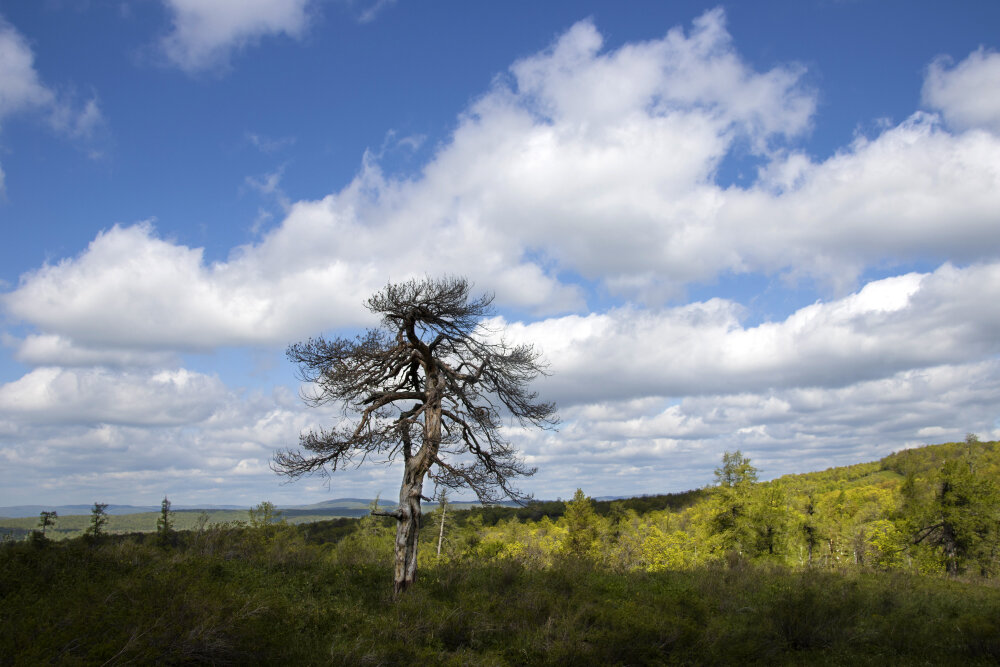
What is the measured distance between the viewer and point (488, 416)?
13.7 meters

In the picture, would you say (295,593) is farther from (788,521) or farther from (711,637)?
(788,521)

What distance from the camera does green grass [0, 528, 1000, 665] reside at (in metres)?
6.92

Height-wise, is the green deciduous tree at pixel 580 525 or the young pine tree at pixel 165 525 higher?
the young pine tree at pixel 165 525

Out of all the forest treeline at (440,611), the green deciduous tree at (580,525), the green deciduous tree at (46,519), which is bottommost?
the green deciduous tree at (580,525)

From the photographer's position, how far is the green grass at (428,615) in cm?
692

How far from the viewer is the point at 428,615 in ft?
34.0

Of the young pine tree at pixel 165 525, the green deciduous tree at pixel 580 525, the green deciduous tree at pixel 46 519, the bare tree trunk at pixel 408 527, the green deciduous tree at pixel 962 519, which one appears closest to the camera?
the bare tree trunk at pixel 408 527

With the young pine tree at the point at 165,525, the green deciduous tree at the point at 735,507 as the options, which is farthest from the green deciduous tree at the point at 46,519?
the green deciduous tree at the point at 735,507

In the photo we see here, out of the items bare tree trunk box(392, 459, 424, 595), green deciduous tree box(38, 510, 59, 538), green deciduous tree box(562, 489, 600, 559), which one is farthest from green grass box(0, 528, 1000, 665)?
green deciduous tree box(562, 489, 600, 559)

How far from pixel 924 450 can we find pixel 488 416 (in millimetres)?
158329

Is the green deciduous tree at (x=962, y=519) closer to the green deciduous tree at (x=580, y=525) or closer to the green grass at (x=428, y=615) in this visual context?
the green grass at (x=428, y=615)

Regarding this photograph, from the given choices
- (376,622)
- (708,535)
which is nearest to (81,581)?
(376,622)

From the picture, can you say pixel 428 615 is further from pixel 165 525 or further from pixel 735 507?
pixel 735 507

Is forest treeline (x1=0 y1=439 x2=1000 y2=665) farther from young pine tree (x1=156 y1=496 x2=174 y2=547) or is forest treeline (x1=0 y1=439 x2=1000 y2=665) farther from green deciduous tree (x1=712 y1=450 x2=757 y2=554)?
green deciduous tree (x1=712 y1=450 x2=757 y2=554)
